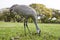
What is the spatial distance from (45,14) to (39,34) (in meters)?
0.37

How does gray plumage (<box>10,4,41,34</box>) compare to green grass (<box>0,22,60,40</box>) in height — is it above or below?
above

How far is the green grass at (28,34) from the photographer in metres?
2.25

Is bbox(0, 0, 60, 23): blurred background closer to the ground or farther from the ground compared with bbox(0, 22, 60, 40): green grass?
farther from the ground

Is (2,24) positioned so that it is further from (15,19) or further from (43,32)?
(43,32)

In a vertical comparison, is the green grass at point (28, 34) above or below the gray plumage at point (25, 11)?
below

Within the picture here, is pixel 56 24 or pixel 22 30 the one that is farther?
pixel 56 24

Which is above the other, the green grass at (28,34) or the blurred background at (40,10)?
the blurred background at (40,10)

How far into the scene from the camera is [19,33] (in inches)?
91.0

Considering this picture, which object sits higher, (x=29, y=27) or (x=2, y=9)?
(x=2, y=9)

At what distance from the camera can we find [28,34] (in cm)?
236

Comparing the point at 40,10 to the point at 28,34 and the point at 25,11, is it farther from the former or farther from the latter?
the point at 28,34

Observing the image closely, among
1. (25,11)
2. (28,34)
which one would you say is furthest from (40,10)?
(28,34)

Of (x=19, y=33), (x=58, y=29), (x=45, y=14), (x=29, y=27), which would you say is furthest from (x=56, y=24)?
(x=19, y=33)

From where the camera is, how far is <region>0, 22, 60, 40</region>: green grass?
7.39 feet
